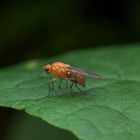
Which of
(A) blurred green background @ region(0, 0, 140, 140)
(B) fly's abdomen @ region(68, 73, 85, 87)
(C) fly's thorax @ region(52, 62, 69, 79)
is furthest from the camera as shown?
(A) blurred green background @ region(0, 0, 140, 140)

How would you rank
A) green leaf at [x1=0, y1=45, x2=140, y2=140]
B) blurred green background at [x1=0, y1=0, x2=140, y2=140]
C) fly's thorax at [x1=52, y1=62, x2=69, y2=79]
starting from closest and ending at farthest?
green leaf at [x1=0, y1=45, x2=140, y2=140]
fly's thorax at [x1=52, y1=62, x2=69, y2=79]
blurred green background at [x1=0, y1=0, x2=140, y2=140]

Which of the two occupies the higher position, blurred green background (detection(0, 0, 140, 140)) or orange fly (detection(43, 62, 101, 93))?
orange fly (detection(43, 62, 101, 93))

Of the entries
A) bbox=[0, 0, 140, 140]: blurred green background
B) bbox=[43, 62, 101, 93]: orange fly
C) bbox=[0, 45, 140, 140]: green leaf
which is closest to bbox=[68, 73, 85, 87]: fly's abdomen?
bbox=[43, 62, 101, 93]: orange fly

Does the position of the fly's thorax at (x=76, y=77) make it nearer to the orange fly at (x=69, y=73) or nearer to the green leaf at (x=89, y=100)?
the orange fly at (x=69, y=73)

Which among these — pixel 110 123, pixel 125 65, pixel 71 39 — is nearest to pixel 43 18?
pixel 71 39

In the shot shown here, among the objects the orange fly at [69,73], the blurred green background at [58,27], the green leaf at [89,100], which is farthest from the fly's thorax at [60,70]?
the blurred green background at [58,27]

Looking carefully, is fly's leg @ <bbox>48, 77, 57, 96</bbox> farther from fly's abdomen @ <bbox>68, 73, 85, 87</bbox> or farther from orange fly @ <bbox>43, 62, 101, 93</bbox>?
fly's abdomen @ <bbox>68, 73, 85, 87</bbox>
